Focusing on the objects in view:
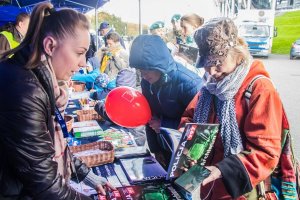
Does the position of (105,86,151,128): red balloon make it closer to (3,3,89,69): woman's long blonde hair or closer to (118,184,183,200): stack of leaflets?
(118,184,183,200): stack of leaflets

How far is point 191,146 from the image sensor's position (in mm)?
1517

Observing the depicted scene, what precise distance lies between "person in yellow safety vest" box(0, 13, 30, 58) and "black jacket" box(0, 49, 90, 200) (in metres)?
3.41

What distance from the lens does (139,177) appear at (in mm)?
1848

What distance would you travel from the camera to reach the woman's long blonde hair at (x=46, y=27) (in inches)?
51.4

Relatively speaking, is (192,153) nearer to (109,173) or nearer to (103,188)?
(103,188)

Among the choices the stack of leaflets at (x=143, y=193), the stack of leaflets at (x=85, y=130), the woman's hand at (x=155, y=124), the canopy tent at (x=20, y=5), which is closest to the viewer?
the stack of leaflets at (x=143, y=193)

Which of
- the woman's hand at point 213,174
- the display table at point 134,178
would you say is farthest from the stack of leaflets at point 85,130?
the woman's hand at point 213,174

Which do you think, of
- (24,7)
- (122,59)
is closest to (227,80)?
(122,59)

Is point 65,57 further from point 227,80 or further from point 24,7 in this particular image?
point 24,7

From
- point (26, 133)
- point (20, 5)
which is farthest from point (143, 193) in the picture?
point (20, 5)

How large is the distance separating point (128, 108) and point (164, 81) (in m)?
0.32

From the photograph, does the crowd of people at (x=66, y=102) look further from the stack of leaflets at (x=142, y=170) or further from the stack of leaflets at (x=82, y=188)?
the stack of leaflets at (x=142, y=170)

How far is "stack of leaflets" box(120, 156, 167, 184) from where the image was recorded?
184 cm

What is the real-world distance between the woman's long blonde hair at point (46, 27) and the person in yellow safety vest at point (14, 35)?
3.31 metres
